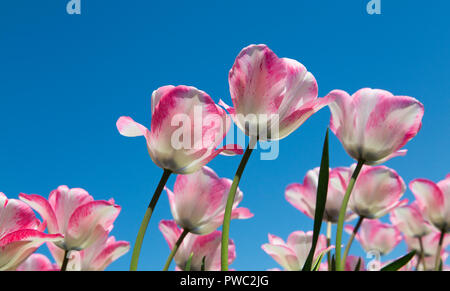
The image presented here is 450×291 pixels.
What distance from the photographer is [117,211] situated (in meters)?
0.60

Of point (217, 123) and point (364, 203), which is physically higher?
point (217, 123)

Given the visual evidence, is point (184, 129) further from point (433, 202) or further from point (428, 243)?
point (428, 243)

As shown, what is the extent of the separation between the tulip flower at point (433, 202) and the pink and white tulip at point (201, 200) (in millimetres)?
528

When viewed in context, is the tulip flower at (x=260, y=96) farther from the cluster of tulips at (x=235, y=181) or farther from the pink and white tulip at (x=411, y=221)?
the pink and white tulip at (x=411, y=221)

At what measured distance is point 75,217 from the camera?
609 mm

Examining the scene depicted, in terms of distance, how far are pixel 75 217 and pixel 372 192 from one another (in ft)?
1.86

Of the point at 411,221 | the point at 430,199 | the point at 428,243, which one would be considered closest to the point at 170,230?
the point at 430,199

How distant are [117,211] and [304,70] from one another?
0.31 metres

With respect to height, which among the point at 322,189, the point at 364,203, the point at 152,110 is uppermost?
the point at 152,110

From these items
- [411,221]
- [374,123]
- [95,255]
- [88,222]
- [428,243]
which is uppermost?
[374,123]

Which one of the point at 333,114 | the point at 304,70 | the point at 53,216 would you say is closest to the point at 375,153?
the point at 333,114

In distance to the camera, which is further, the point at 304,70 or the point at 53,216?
the point at 53,216
